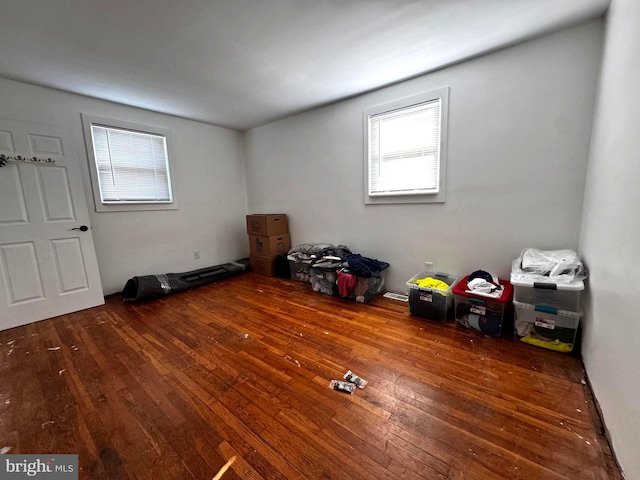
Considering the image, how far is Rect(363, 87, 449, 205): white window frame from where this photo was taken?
2.47 m

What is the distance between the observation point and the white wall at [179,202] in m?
2.74

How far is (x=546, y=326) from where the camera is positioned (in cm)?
185

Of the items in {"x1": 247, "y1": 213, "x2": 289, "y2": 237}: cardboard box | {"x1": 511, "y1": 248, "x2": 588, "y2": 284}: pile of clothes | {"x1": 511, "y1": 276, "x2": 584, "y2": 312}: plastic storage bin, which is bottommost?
{"x1": 511, "y1": 276, "x2": 584, "y2": 312}: plastic storage bin

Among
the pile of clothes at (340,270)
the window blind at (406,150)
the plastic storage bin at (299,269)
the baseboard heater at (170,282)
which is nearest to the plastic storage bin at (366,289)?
the pile of clothes at (340,270)

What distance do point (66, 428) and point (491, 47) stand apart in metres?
4.02

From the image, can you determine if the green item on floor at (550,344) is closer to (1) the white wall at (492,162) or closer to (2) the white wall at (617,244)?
(2) the white wall at (617,244)

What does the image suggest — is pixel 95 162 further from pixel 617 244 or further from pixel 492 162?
pixel 617 244

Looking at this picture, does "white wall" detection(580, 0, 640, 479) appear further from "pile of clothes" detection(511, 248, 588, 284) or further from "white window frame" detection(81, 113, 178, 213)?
"white window frame" detection(81, 113, 178, 213)

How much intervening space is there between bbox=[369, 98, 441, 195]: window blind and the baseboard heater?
2628 millimetres

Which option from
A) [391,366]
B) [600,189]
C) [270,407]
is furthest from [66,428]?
[600,189]

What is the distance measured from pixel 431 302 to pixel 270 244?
2484mm

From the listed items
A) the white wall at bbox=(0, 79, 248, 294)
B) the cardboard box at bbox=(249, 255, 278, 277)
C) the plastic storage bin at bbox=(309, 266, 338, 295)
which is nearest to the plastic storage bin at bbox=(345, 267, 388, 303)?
the plastic storage bin at bbox=(309, 266, 338, 295)

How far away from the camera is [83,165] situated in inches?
116

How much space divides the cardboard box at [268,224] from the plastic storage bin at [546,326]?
3.09m
